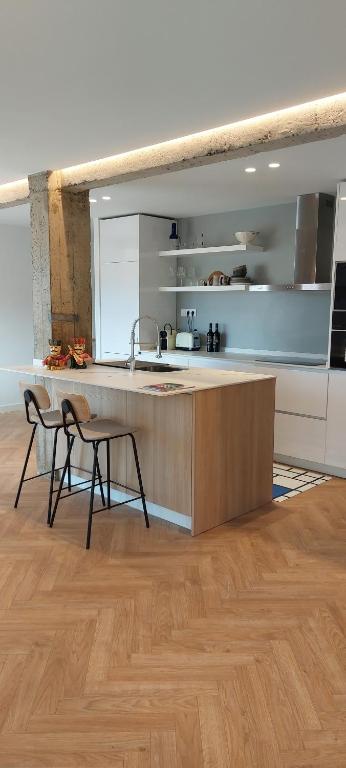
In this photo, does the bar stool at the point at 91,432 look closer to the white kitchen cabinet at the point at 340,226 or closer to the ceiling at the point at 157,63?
the ceiling at the point at 157,63

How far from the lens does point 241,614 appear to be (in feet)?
8.79

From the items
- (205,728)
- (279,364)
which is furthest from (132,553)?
(279,364)

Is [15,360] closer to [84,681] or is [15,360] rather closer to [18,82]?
[18,82]

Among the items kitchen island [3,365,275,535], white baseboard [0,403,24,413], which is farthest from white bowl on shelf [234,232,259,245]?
white baseboard [0,403,24,413]

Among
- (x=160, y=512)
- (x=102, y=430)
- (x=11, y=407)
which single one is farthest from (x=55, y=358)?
(x=11, y=407)

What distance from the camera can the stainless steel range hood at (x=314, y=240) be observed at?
506 centimetres

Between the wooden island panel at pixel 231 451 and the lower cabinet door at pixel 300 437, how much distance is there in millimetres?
920

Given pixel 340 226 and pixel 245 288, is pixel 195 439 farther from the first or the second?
pixel 245 288

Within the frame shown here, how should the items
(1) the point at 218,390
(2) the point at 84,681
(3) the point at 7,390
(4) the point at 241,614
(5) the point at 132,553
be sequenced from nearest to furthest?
(2) the point at 84,681, (4) the point at 241,614, (5) the point at 132,553, (1) the point at 218,390, (3) the point at 7,390

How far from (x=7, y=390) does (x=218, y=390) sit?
4581 millimetres

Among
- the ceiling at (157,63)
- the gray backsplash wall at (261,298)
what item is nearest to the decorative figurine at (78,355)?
the ceiling at (157,63)

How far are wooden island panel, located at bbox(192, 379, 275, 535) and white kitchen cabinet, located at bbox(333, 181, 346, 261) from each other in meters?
1.41

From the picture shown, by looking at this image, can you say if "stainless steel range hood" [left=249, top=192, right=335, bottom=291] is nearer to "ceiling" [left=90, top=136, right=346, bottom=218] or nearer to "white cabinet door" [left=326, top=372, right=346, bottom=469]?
"ceiling" [left=90, top=136, right=346, bottom=218]

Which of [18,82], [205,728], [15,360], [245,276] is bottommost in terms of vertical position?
[205,728]
